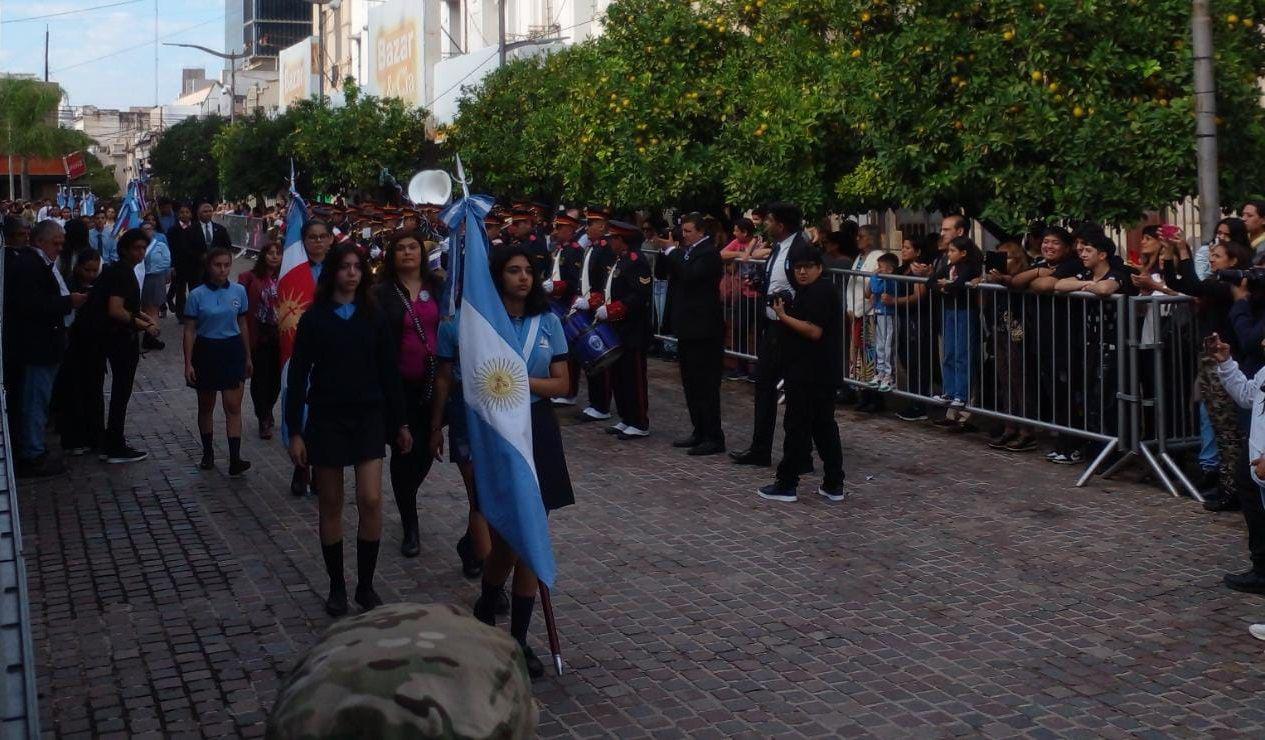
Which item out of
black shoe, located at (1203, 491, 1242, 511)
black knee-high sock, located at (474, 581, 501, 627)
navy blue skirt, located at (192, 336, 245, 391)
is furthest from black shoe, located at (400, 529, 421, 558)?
black shoe, located at (1203, 491, 1242, 511)

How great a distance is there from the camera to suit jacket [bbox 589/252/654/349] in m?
12.4

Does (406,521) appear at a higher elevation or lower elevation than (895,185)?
lower

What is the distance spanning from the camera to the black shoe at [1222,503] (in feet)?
30.8

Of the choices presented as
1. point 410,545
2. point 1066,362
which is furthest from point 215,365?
point 1066,362

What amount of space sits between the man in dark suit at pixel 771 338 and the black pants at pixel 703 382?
478mm

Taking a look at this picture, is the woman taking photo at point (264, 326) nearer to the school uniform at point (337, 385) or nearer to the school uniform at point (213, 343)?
the school uniform at point (213, 343)

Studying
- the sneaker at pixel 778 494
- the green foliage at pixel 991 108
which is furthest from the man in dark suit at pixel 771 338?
the green foliage at pixel 991 108

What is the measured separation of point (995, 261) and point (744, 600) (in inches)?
230

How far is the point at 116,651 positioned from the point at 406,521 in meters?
2.02

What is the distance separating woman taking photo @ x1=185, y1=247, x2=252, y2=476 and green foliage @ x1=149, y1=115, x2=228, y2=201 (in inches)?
2171

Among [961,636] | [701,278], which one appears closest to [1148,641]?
[961,636]

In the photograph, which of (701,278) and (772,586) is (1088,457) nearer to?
(701,278)

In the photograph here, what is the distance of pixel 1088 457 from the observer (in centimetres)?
1113

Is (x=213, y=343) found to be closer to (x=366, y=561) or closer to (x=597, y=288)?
(x=597, y=288)
